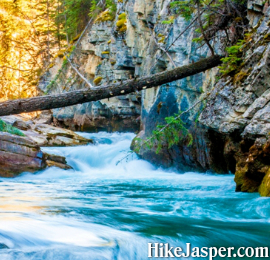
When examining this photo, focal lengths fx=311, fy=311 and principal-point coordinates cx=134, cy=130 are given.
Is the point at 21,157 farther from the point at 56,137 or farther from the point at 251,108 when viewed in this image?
the point at 251,108

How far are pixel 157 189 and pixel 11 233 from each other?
224 inches

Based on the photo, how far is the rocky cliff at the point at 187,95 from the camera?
7238 mm

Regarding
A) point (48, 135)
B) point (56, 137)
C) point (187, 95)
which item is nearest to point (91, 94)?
point (187, 95)

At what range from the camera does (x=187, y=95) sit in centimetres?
1202

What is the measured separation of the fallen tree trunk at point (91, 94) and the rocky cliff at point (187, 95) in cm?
87

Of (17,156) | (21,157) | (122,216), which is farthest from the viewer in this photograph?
(21,157)

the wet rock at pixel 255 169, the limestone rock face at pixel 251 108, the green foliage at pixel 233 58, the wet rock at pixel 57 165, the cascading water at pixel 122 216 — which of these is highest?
the green foliage at pixel 233 58

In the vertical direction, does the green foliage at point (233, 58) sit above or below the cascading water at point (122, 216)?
above

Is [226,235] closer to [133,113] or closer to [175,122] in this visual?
[175,122]

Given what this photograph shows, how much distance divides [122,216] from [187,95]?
6.93m

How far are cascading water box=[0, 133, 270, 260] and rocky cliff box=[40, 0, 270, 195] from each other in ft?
3.13

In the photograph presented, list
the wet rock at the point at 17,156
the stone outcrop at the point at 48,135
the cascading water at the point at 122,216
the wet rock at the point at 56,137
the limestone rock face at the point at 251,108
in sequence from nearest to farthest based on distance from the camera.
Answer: the cascading water at the point at 122,216 → the limestone rock face at the point at 251,108 → the wet rock at the point at 17,156 → the stone outcrop at the point at 48,135 → the wet rock at the point at 56,137

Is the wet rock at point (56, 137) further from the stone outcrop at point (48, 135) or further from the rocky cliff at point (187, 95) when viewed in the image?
the rocky cliff at point (187, 95)

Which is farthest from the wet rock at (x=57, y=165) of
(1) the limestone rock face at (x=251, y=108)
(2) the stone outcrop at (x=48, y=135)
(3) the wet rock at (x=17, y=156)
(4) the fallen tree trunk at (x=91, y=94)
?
(1) the limestone rock face at (x=251, y=108)
